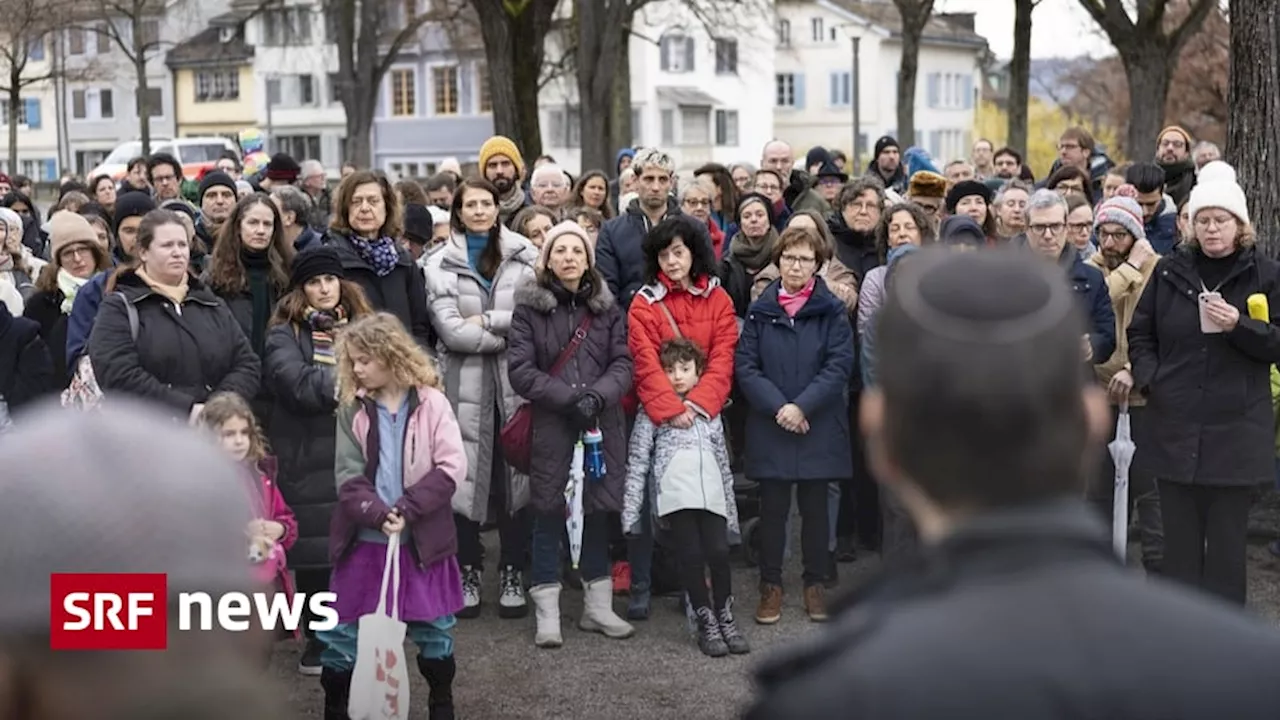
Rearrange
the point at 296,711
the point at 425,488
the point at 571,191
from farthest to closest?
the point at 571,191
the point at 296,711
the point at 425,488

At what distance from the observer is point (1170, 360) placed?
721 cm

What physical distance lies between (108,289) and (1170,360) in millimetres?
4793

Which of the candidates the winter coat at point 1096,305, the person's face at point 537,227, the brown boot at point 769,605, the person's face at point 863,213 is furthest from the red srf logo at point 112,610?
the person's face at point 863,213

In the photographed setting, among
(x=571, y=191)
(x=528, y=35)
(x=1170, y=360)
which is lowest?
(x=1170, y=360)

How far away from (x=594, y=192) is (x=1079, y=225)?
11.8 ft

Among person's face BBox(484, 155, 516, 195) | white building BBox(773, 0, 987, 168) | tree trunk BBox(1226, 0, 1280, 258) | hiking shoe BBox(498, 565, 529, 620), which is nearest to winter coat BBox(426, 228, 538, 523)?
hiking shoe BBox(498, 565, 529, 620)

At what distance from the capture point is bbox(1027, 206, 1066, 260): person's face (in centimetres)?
820

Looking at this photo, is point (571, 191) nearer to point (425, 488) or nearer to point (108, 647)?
point (425, 488)

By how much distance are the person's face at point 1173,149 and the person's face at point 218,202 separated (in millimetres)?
7328

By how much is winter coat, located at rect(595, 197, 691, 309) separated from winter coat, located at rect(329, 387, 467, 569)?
103 inches

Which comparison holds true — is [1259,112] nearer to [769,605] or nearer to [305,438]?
[769,605]

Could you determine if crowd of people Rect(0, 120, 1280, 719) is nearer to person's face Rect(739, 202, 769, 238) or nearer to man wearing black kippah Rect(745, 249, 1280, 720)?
person's face Rect(739, 202, 769, 238)

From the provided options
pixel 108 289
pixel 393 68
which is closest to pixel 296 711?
pixel 108 289

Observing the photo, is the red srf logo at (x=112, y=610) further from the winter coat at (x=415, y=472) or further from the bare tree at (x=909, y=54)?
the bare tree at (x=909, y=54)
